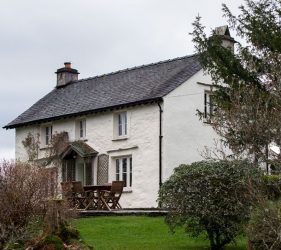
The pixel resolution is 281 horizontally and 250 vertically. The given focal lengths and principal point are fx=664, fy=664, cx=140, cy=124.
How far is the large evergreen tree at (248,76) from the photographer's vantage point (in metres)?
17.0

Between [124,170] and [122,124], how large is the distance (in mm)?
2264

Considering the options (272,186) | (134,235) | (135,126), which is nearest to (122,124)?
(135,126)

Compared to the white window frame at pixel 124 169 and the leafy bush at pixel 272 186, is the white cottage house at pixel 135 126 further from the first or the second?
the leafy bush at pixel 272 186

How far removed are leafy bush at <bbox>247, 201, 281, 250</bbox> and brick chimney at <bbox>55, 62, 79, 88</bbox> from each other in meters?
30.1

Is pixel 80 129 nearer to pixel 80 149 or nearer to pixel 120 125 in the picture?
pixel 80 149

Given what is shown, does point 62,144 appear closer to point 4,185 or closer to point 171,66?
point 171,66

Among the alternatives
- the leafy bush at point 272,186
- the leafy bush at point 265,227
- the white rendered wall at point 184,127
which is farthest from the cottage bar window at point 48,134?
the leafy bush at point 265,227

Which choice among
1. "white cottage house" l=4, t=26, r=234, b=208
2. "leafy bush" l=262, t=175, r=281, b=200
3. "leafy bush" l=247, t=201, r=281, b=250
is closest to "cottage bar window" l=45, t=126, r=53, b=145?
"white cottage house" l=4, t=26, r=234, b=208

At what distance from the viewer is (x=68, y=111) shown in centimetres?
3544

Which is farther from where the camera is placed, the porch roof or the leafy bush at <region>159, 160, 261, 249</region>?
the porch roof

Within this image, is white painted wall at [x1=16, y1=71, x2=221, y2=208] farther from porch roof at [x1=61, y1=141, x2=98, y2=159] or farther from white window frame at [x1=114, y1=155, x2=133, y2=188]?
porch roof at [x1=61, y1=141, x2=98, y2=159]

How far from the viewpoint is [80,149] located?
33.5 metres

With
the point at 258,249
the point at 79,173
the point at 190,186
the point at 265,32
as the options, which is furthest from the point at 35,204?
the point at 79,173

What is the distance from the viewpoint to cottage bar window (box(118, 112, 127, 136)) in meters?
32.4
